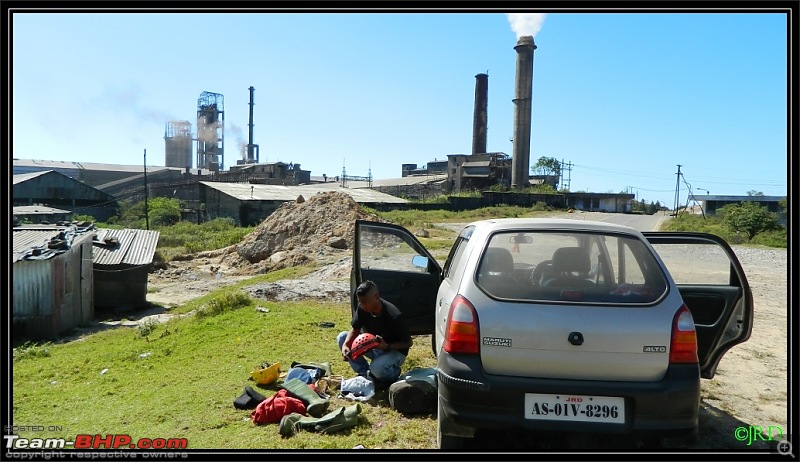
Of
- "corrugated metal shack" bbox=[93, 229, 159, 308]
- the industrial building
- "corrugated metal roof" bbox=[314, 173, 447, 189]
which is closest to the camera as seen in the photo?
"corrugated metal shack" bbox=[93, 229, 159, 308]

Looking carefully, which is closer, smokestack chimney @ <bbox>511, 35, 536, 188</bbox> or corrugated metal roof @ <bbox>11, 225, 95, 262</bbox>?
corrugated metal roof @ <bbox>11, 225, 95, 262</bbox>

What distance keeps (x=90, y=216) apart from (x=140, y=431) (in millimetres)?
42026

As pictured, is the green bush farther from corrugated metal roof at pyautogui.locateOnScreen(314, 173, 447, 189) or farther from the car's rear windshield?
corrugated metal roof at pyautogui.locateOnScreen(314, 173, 447, 189)

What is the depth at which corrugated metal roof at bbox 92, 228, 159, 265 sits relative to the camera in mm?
14492

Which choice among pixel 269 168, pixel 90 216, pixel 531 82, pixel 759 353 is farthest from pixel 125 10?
pixel 269 168

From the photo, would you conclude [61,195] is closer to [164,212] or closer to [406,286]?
[164,212]

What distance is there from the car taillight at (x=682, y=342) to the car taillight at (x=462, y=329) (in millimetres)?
1158

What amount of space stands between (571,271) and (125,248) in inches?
568

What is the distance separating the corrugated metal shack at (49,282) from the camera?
1034 cm

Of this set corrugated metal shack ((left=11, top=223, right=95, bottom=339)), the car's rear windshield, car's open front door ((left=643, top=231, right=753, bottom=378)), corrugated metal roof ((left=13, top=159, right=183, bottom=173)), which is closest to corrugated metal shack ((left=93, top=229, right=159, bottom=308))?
corrugated metal shack ((left=11, top=223, right=95, bottom=339))

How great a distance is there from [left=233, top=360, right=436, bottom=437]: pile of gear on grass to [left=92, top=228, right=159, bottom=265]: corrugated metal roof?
11125mm

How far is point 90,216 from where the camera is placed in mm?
40688

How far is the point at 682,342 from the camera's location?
3264 millimetres

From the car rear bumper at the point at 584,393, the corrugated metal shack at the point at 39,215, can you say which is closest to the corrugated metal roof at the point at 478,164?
the corrugated metal shack at the point at 39,215
